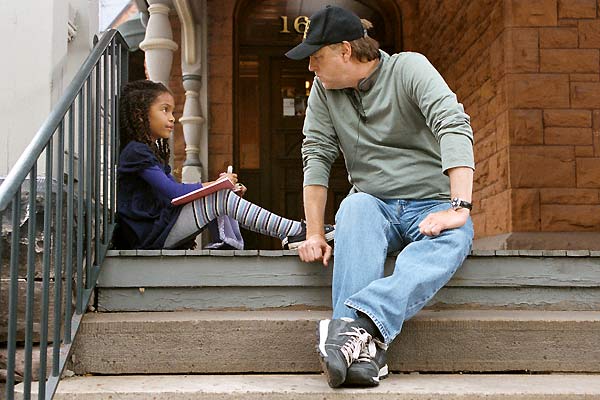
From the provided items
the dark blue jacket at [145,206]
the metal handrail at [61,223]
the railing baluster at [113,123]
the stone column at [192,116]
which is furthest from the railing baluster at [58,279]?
the stone column at [192,116]

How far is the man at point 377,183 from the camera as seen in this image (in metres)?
1.86

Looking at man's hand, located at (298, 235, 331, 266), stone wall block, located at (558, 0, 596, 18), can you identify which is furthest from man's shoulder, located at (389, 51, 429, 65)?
stone wall block, located at (558, 0, 596, 18)

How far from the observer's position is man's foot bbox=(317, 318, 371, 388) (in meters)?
1.75

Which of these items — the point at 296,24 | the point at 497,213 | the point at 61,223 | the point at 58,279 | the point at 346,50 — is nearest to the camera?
the point at 58,279

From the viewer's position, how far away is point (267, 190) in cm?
683

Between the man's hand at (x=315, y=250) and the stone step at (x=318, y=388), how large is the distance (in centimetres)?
38

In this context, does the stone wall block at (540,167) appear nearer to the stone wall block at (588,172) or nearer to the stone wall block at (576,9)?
the stone wall block at (588,172)

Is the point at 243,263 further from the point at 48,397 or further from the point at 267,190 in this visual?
the point at 267,190

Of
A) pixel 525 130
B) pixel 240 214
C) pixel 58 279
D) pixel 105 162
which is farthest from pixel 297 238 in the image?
pixel 525 130

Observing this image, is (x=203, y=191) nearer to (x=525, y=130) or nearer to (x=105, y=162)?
Result: (x=105, y=162)

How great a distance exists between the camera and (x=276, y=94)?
7074 mm

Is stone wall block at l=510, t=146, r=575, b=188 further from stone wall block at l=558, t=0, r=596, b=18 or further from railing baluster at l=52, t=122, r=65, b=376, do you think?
railing baluster at l=52, t=122, r=65, b=376

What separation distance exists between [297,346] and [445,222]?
0.54 m

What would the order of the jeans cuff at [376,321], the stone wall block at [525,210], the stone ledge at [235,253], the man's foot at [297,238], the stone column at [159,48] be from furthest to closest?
the stone column at [159,48] → the stone wall block at [525,210] → the man's foot at [297,238] → the stone ledge at [235,253] → the jeans cuff at [376,321]
